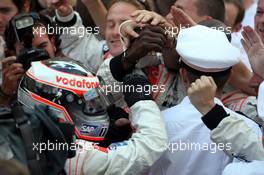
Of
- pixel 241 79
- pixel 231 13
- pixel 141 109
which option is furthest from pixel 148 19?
pixel 231 13

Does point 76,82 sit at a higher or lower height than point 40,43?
higher

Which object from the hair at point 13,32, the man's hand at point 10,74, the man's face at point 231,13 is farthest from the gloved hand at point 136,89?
the man's face at point 231,13

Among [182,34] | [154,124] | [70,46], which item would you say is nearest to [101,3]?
[70,46]

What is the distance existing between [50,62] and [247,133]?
90 centimetres

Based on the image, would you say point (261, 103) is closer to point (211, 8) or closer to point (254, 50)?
point (254, 50)

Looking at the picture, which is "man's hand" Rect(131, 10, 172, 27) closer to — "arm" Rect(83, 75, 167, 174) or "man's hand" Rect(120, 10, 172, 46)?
"man's hand" Rect(120, 10, 172, 46)

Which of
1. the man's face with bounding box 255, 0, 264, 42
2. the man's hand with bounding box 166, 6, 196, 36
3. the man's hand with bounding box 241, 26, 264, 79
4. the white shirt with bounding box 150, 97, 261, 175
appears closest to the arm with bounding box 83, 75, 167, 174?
the white shirt with bounding box 150, 97, 261, 175

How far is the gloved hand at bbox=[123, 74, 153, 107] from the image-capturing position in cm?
276

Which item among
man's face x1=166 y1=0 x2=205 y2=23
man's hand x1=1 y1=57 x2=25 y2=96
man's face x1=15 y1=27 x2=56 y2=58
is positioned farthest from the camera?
man's face x1=166 y1=0 x2=205 y2=23

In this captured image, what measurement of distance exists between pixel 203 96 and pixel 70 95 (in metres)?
0.56

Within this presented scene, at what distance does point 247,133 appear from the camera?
260 cm

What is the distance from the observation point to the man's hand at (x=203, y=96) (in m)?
2.62

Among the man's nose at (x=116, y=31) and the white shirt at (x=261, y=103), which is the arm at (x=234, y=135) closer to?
the white shirt at (x=261, y=103)

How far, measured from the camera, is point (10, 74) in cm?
326
